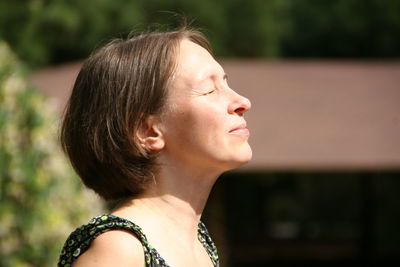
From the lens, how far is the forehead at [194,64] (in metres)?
1.89

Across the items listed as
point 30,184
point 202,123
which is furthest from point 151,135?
point 30,184

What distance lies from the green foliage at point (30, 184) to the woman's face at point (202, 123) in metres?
2.36

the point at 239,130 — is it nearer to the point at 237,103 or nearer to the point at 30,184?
the point at 237,103

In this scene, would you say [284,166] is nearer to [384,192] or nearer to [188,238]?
[188,238]

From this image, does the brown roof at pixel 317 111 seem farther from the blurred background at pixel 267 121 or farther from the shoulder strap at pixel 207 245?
the shoulder strap at pixel 207 245

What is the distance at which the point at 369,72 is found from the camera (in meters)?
11.6

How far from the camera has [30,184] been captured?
4188 millimetres

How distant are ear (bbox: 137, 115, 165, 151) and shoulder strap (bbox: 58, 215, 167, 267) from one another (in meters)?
0.21

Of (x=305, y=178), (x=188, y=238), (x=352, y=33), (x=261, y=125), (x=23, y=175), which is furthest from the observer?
(x=305, y=178)

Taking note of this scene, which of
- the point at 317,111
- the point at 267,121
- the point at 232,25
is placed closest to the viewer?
the point at 267,121

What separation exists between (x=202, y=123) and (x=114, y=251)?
37 centimetres

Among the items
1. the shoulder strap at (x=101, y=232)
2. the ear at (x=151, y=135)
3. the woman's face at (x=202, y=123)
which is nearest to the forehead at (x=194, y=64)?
the woman's face at (x=202, y=123)

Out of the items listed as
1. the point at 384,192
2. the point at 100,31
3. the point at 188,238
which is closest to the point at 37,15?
the point at 100,31

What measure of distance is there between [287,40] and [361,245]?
613cm
